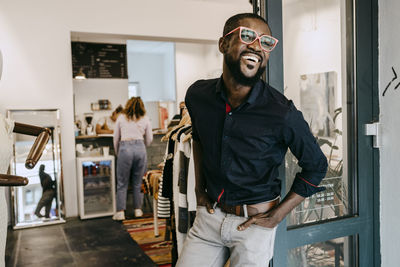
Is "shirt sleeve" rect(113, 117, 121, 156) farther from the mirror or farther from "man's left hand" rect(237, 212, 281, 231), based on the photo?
"man's left hand" rect(237, 212, 281, 231)

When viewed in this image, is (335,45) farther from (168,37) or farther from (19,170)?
(19,170)

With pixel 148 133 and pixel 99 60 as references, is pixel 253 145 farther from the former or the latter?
pixel 99 60

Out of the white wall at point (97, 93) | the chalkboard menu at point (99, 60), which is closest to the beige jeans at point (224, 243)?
the chalkboard menu at point (99, 60)

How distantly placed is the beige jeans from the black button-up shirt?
0.29 ft

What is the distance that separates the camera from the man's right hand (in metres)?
1.57

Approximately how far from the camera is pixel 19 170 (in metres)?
4.81

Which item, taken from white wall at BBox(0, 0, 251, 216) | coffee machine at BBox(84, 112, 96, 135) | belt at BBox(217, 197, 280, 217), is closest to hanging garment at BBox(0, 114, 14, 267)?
belt at BBox(217, 197, 280, 217)

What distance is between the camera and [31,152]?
5.47 feet

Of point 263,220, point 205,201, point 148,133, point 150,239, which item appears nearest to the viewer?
point 263,220

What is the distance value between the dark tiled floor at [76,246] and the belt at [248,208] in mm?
2126

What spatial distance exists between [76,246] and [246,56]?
331 centimetres

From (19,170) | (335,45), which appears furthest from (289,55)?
(19,170)

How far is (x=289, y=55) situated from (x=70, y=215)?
423cm

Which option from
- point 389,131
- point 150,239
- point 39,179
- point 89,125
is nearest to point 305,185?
point 389,131
